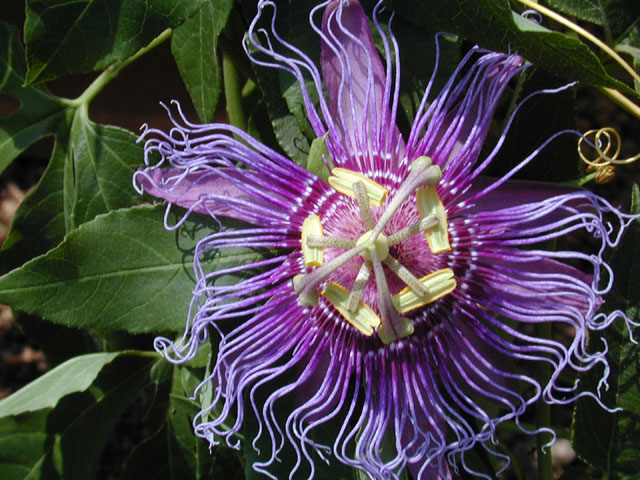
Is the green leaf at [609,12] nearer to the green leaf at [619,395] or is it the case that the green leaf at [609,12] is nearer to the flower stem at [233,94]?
the green leaf at [619,395]

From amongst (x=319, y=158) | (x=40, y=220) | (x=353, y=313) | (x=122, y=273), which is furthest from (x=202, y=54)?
(x=40, y=220)

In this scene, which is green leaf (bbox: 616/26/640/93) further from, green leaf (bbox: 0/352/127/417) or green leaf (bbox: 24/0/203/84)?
green leaf (bbox: 0/352/127/417)

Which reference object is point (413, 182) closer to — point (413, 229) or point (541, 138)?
point (413, 229)

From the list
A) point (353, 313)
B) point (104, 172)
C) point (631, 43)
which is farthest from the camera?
point (104, 172)

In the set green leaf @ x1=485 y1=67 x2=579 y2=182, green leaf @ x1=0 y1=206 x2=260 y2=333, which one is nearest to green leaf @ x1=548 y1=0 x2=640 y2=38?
green leaf @ x1=485 y1=67 x2=579 y2=182

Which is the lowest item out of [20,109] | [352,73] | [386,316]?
[386,316]
